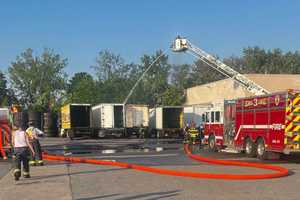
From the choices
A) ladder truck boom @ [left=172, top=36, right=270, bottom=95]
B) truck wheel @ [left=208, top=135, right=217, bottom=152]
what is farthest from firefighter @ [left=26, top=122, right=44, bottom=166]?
ladder truck boom @ [left=172, top=36, right=270, bottom=95]

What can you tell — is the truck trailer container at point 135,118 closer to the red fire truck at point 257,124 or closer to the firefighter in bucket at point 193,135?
the firefighter in bucket at point 193,135

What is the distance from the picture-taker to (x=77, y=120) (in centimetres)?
4353

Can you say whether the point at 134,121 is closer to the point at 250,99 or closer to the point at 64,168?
the point at 250,99

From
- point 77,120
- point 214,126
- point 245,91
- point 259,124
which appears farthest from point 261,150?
point 245,91

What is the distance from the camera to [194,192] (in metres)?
10.4

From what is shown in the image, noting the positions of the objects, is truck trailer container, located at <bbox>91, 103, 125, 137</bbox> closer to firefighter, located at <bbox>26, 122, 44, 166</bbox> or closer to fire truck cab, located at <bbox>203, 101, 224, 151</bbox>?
fire truck cab, located at <bbox>203, 101, 224, 151</bbox>

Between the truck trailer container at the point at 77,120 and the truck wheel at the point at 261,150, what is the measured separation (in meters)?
25.2

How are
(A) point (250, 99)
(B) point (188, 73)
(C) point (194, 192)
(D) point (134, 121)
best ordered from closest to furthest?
(C) point (194, 192) < (A) point (250, 99) < (D) point (134, 121) < (B) point (188, 73)

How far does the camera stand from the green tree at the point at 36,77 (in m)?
96.6

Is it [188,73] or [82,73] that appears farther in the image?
[82,73]

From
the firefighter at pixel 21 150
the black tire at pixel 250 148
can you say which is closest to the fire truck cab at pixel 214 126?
the black tire at pixel 250 148

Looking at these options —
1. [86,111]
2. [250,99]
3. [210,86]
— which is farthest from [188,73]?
[250,99]

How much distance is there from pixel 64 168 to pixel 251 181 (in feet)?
19.2

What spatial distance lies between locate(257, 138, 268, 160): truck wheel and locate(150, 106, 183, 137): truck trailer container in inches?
934
